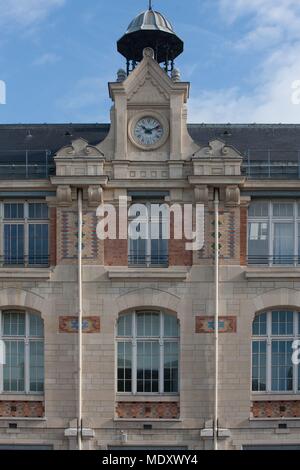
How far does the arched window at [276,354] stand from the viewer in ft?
84.0

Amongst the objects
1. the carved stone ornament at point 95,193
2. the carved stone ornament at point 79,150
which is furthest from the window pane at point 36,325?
the carved stone ornament at point 79,150

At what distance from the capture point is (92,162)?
25.6 meters

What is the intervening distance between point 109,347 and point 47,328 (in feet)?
7.58

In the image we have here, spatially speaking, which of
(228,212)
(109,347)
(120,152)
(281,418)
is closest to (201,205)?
(228,212)

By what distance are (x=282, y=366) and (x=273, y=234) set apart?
187 inches

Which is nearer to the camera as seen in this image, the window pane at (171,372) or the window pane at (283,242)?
the window pane at (171,372)

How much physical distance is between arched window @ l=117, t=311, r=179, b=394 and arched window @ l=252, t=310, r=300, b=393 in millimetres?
2899

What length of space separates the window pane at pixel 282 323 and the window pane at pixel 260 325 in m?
0.32

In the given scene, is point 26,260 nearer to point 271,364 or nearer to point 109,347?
point 109,347

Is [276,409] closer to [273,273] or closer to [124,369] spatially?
[273,273]

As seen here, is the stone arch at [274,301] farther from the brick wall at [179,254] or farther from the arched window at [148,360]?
the arched window at [148,360]

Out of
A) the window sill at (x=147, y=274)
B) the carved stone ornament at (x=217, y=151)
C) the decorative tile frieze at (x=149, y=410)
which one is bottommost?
the decorative tile frieze at (x=149, y=410)

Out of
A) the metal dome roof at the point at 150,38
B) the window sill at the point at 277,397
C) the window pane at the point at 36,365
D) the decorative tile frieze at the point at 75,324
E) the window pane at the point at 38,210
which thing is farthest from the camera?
the metal dome roof at the point at 150,38

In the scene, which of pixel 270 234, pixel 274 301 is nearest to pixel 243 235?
pixel 270 234
